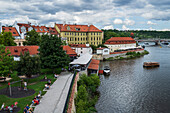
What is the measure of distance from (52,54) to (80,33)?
174ft

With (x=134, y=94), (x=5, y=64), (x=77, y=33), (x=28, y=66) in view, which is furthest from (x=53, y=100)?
(x=77, y=33)

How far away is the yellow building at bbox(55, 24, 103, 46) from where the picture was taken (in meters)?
81.3

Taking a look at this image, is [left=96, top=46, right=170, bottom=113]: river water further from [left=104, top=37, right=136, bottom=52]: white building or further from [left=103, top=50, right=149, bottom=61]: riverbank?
[left=104, top=37, right=136, bottom=52]: white building

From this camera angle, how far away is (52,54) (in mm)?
33000

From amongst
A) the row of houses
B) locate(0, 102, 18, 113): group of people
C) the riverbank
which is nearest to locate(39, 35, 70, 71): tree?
locate(0, 102, 18, 113): group of people

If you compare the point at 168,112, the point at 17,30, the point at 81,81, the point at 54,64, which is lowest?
the point at 168,112

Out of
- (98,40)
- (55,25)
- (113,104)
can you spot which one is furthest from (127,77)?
(55,25)

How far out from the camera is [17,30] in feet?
208

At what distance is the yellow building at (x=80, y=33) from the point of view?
81.3 metres

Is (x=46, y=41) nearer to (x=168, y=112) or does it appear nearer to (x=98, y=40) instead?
(x=168, y=112)

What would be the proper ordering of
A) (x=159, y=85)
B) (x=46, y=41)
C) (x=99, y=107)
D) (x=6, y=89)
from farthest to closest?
(x=159, y=85), (x=46, y=41), (x=99, y=107), (x=6, y=89)

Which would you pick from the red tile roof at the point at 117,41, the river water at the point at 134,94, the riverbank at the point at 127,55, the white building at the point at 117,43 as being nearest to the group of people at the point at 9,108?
the river water at the point at 134,94

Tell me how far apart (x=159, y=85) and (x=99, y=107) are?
18258mm

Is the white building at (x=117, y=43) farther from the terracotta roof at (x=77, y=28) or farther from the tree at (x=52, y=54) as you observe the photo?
the tree at (x=52, y=54)
